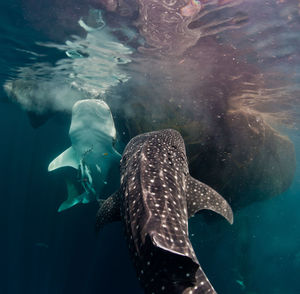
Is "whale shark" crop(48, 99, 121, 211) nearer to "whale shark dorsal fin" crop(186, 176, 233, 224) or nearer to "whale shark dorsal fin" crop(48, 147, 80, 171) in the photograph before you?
"whale shark dorsal fin" crop(48, 147, 80, 171)

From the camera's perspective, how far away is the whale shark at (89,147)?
31.6ft

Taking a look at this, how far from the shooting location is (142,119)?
535 inches

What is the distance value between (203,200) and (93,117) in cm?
646

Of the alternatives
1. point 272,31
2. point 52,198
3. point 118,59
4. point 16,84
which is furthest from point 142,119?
point 52,198

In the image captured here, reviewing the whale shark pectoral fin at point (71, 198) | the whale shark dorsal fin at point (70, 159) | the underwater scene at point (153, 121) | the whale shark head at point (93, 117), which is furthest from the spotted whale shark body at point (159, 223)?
the whale shark dorsal fin at point (70, 159)

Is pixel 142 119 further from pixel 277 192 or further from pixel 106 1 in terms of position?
pixel 277 192

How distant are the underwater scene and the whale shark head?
0.18ft

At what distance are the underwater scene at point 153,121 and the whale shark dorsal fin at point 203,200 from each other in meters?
0.03

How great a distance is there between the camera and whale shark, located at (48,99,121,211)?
31.6 feet

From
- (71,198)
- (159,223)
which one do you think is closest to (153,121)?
(71,198)

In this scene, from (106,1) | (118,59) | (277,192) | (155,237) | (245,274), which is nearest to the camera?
(155,237)

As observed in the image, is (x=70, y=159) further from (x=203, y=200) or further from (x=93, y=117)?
(x=203, y=200)

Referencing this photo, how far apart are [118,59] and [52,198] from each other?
20726mm

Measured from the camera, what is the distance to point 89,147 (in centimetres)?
1047
